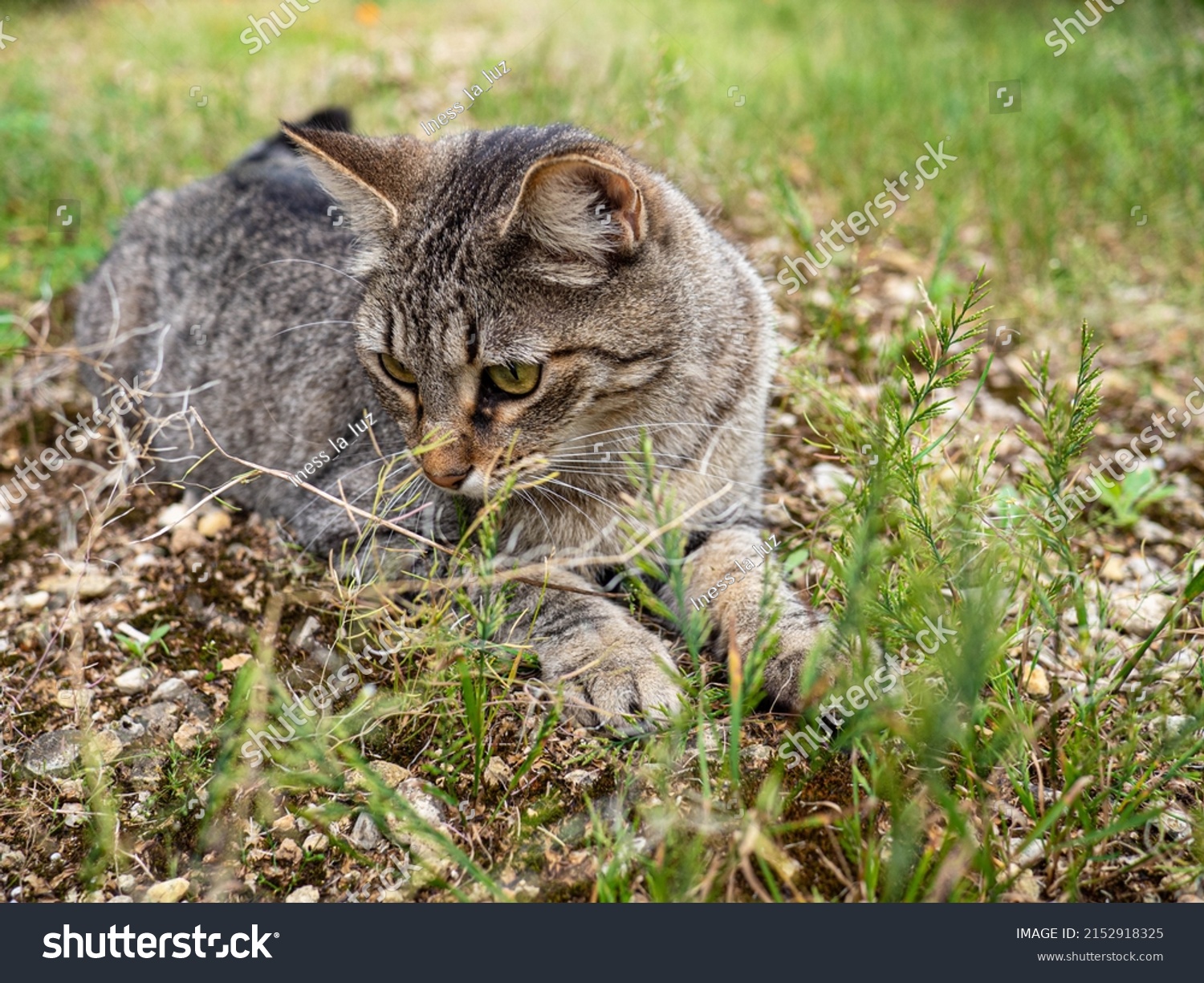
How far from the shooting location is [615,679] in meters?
2.26

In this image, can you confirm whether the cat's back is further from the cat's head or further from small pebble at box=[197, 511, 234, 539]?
the cat's head

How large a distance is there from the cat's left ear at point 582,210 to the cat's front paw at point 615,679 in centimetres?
102

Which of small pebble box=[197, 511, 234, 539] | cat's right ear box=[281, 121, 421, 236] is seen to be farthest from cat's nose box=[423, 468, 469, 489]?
small pebble box=[197, 511, 234, 539]

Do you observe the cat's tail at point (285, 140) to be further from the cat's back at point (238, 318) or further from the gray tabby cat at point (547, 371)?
the gray tabby cat at point (547, 371)

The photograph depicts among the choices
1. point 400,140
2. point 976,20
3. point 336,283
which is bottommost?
point 336,283

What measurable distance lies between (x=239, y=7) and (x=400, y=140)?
647 cm

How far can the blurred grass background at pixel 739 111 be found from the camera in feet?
14.7

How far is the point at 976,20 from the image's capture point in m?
7.77

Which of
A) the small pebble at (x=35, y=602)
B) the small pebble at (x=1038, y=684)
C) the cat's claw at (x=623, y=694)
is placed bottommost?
the small pebble at (x=1038, y=684)

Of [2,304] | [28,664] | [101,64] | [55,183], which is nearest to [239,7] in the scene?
[101,64]

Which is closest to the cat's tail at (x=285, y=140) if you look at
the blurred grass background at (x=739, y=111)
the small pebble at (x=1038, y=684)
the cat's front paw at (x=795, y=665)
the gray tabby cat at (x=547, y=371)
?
the gray tabby cat at (x=547, y=371)

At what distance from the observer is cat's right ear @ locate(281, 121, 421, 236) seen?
7.93 ft

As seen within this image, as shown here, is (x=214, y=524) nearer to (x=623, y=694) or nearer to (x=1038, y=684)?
(x=623, y=694)

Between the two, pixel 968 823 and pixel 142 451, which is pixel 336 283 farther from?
pixel 968 823
